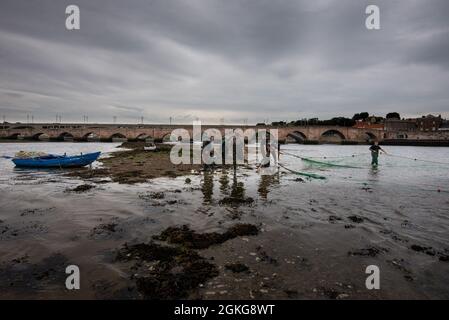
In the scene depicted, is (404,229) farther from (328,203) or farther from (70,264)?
(70,264)

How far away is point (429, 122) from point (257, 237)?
183759 mm

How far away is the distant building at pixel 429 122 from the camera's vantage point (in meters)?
149

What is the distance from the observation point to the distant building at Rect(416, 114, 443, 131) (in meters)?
149

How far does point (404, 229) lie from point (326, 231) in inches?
108

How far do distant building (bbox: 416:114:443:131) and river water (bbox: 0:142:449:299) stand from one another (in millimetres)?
168405

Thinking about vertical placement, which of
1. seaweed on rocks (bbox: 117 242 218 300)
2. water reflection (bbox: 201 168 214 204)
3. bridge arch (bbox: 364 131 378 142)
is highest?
bridge arch (bbox: 364 131 378 142)

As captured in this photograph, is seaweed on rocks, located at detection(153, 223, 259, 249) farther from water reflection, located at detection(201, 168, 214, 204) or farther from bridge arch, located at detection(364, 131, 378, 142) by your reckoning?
bridge arch, located at detection(364, 131, 378, 142)

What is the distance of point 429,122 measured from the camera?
151500 mm

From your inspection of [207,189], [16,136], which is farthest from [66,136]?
[207,189]

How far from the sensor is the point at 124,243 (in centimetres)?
777

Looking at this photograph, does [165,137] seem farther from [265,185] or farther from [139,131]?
[265,185]

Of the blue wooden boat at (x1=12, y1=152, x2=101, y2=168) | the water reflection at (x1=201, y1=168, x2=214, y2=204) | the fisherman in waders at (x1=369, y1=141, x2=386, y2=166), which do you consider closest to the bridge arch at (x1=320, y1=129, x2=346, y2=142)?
the fisherman in waders at (x1=369, y1=141, x2=386, y2=166)

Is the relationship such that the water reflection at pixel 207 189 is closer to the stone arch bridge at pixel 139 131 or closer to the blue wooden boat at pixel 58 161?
the blue wooden boat at pixel 58 161
